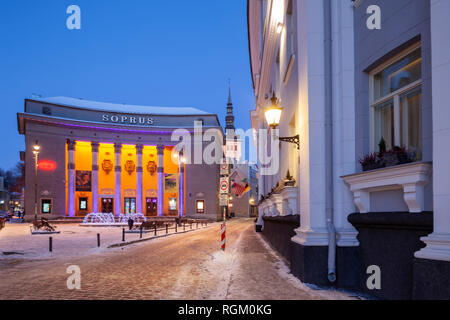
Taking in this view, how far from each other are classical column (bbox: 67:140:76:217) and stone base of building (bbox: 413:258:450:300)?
60668 millimetres

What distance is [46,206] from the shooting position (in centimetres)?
5694

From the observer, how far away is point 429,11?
634 cm

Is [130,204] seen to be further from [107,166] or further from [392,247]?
[392,247]

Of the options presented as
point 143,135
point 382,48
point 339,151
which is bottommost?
point 339,151

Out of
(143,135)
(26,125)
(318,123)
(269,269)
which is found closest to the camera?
(318,123)

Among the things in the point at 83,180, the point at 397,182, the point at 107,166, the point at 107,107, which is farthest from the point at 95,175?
the point at 397,182

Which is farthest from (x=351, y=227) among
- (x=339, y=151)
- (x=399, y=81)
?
(x=399, y=81)

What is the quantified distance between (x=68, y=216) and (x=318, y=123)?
57.5 meters

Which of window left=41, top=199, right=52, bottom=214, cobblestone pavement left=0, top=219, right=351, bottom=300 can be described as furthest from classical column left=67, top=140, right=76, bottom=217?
cobblestone pavement left=0, top=219, right=351, bottom=300

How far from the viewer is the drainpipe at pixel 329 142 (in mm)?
8367

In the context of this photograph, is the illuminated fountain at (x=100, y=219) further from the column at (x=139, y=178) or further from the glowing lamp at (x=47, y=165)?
the glowing lamp at (x=47, y=165)

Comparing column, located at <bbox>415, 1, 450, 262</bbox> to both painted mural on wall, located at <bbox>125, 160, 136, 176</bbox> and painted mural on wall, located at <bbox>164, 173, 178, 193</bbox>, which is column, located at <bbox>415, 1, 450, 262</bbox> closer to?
painted mural on wall, located at <bbox>164, 173, 178, 193</bbox>

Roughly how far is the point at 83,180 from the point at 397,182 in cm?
6107
